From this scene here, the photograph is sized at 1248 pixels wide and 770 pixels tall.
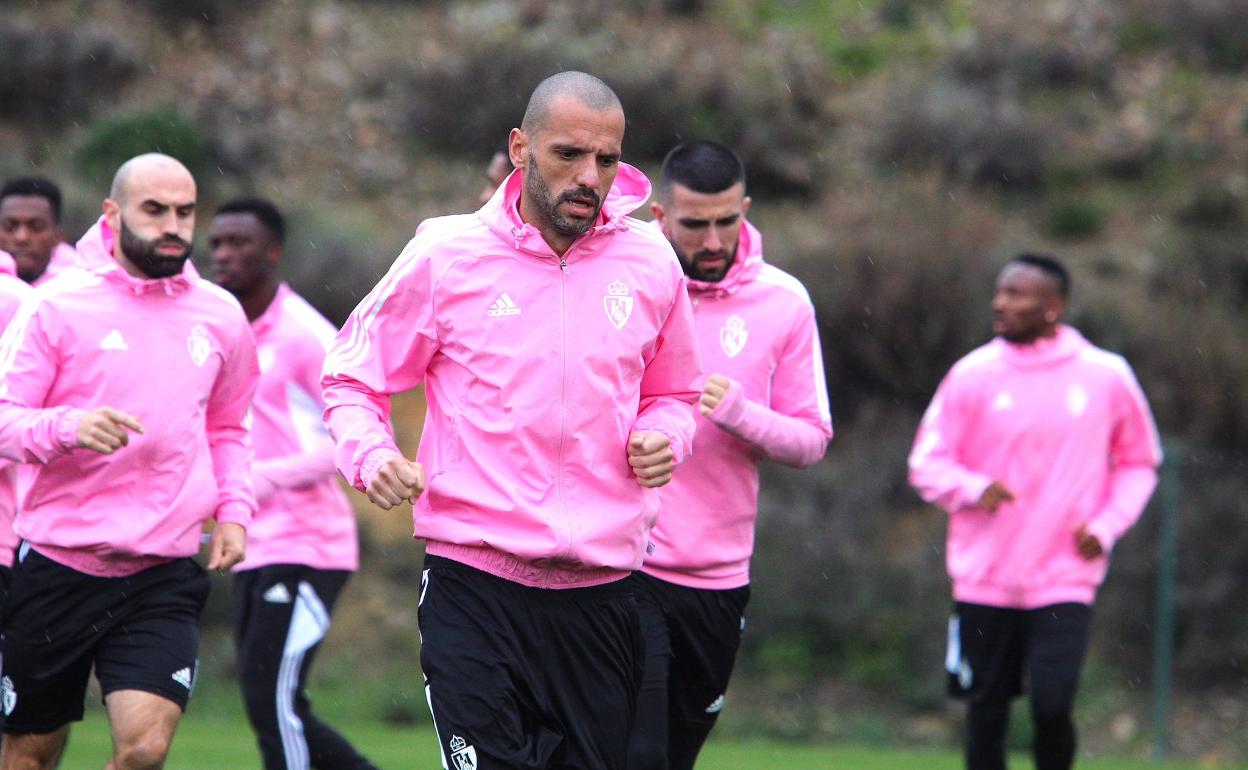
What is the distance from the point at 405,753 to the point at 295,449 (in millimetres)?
4909

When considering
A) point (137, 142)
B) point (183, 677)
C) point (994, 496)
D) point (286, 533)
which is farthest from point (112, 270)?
point (137, 142)

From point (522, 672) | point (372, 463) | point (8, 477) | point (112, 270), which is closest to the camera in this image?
point (372, 463)

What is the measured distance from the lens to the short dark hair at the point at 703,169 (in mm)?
6660

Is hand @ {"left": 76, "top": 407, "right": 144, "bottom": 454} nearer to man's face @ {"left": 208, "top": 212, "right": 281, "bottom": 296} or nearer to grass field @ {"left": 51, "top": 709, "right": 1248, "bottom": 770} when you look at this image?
man's face @ {"left": 208, "top": 212, "right": 281, "bottom": 296}

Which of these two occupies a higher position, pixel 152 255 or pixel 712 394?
pixel 152 255

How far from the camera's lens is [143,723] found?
19.7 ft

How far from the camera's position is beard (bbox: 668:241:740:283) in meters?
6.74

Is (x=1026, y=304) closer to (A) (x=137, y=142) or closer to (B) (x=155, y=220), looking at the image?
(B) (x=155, y=220)

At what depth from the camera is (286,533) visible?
7.82 meters

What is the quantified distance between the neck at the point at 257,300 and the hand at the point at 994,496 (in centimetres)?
354

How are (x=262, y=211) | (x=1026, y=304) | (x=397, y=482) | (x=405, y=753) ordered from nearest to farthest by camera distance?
(x=397, y=482)
(x=262, y=211)
(x=1026, y=304)
(x=405, y=753)

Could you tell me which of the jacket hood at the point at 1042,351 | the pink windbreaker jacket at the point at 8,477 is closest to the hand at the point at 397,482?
the pink windbreaker jacket at the point at 8,477

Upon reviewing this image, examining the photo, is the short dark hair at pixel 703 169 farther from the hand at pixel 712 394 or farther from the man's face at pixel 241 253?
the man's face at pixel 241 253

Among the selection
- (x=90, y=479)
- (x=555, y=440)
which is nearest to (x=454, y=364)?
(x=555, y=440)
